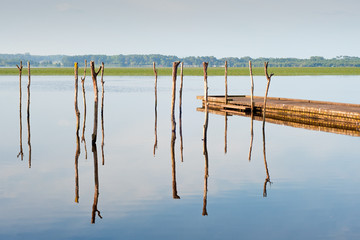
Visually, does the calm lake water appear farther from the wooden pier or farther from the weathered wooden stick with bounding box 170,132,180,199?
the wooden pier

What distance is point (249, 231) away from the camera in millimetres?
10586

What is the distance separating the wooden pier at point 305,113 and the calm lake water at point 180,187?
4.53ft

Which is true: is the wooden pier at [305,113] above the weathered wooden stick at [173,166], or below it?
above

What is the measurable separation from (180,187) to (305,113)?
13.9 metres

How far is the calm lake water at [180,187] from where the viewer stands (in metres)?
10.8

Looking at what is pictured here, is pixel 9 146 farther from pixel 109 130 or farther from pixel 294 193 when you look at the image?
pixel 294 193

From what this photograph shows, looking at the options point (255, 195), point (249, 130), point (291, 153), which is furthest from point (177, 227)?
point (249, 130)

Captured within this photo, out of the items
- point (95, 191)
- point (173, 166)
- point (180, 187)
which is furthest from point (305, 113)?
point (95, 191)

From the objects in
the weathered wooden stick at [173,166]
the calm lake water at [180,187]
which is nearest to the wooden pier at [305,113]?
the calm lake water at [180,187]

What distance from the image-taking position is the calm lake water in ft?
35.3

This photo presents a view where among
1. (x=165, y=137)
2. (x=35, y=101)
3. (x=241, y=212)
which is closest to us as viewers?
(x=241, y=212)

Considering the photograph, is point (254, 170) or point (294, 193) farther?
point (254, 170)

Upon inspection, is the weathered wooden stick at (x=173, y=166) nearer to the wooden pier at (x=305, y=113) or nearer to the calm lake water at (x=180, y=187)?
the calm lake water at (x=180, y=187)

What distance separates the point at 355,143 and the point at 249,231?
11.5 m
